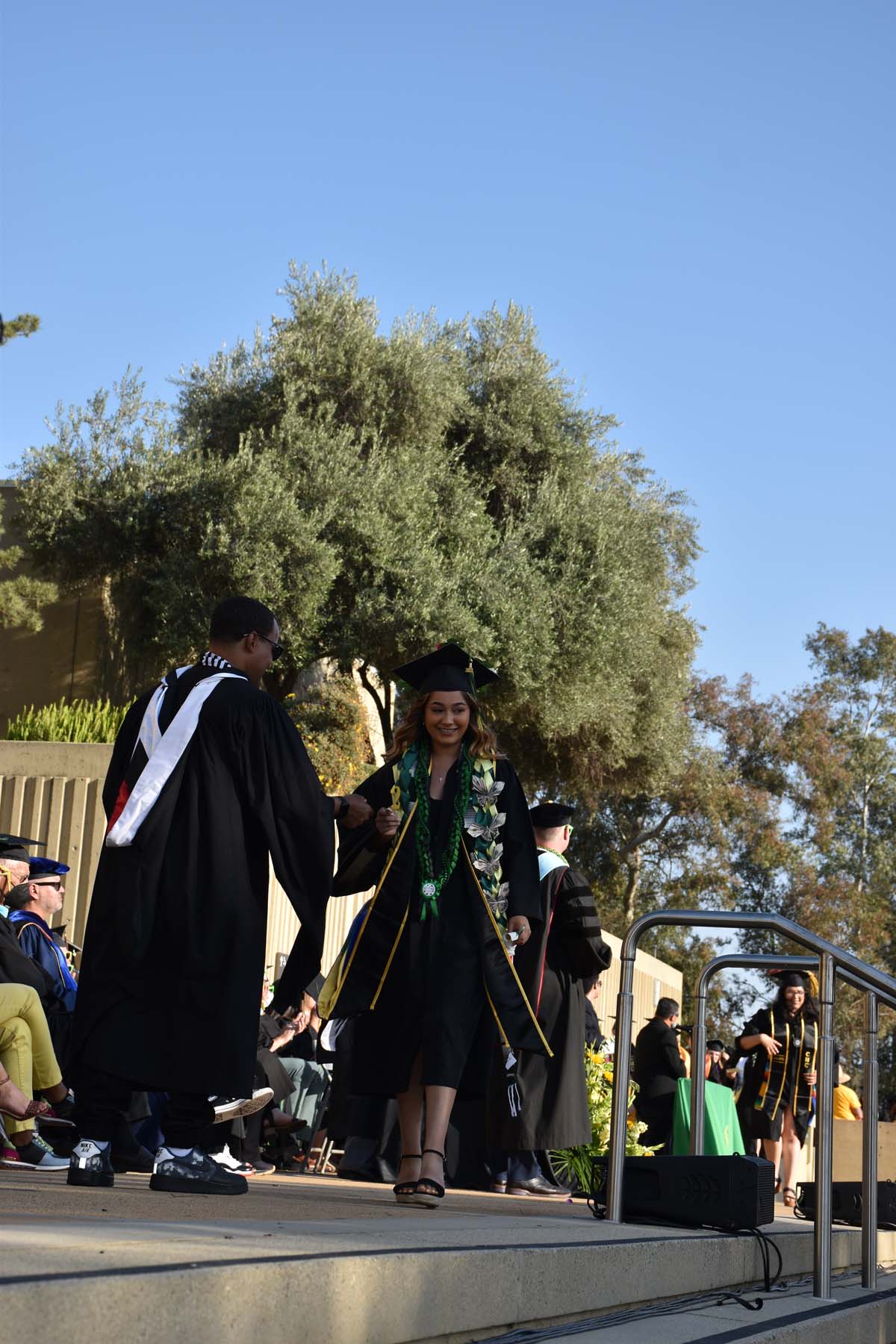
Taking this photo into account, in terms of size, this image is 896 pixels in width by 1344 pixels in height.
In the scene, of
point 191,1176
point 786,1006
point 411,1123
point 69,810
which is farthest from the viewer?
point 69,810

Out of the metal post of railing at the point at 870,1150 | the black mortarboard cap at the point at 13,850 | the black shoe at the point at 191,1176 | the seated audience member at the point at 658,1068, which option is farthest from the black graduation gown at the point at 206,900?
the seated audience member at the point at 658,1068

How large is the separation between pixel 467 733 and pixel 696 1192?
1801 mm

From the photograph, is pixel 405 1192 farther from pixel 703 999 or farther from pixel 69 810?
pixel 69 810

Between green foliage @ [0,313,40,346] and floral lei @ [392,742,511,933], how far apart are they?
9.91 meters

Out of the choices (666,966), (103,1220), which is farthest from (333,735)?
(103,1220)

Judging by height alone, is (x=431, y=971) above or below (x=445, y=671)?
below

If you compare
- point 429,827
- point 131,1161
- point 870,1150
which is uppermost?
point 429,827

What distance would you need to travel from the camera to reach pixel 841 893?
45.0 m

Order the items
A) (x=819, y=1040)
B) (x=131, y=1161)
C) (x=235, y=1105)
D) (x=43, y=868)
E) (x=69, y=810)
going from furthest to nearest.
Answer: (x=69, y=810)
(x=43, y=868)
(x=131, y=1161)
(x=235, y=1105)
(x=819, y=1040)

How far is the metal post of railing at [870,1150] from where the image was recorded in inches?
225

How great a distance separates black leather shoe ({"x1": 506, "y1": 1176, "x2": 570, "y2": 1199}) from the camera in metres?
8.30

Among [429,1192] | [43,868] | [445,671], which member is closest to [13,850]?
[43,868]

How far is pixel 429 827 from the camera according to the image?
559cm

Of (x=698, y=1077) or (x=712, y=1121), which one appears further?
(x=712, y=1121)
